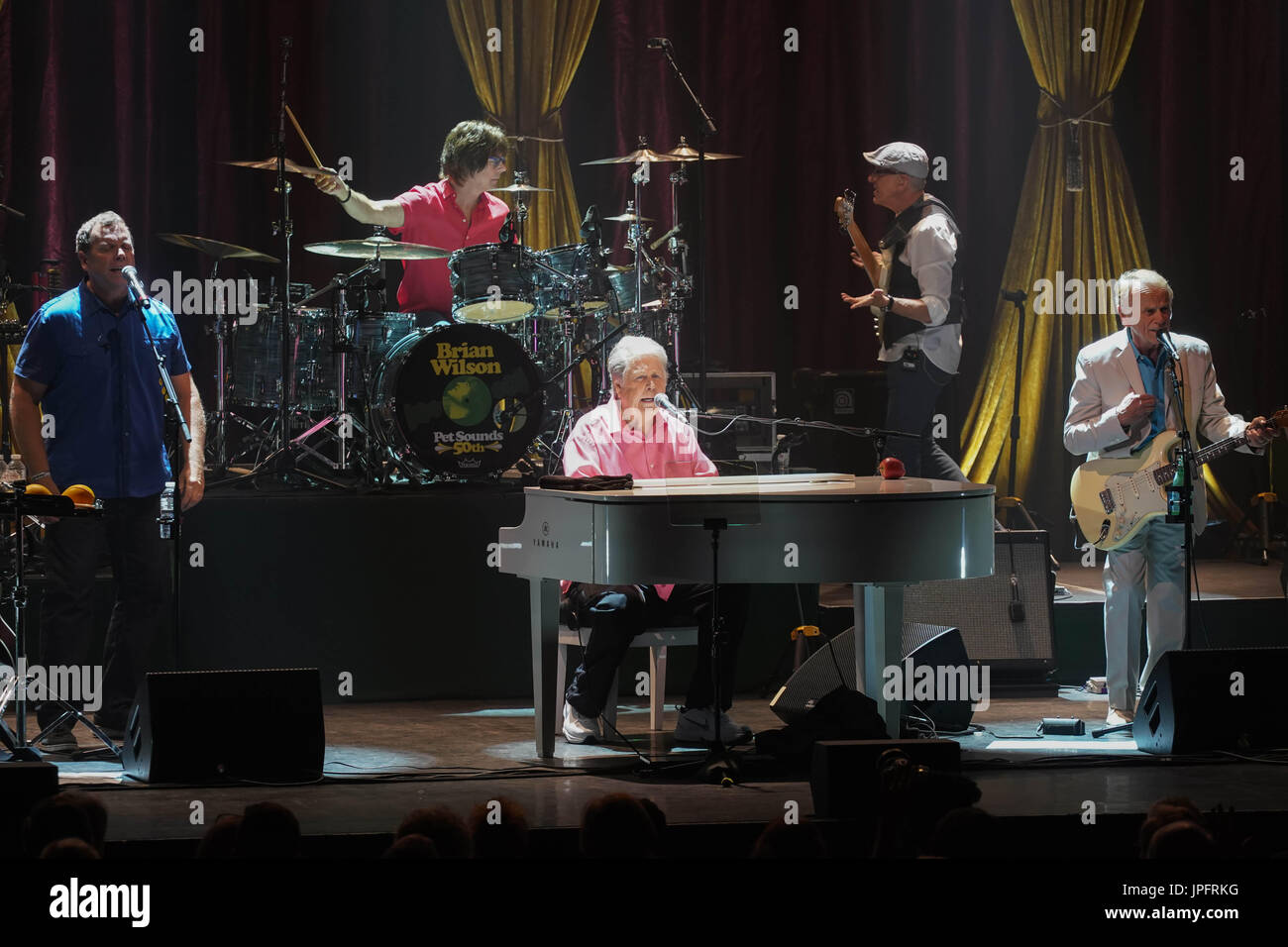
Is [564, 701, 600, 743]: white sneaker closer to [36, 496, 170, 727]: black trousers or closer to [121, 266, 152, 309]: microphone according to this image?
[36, 496, 170, 727]: black trousers

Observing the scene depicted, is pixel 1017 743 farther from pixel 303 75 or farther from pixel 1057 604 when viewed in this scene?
pixel 303 75

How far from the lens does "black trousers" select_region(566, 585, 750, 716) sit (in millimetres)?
5551

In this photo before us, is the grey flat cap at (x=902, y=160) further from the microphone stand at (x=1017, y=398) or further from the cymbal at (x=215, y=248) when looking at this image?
the cymbal at (x=215, y=248)

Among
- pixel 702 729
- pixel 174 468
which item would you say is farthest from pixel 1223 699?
pixel 174 468

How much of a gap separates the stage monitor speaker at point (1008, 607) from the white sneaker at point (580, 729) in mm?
1572

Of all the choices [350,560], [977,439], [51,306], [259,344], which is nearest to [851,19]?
[977,439]

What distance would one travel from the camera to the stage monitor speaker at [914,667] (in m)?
5.47

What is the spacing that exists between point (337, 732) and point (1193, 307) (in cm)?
569

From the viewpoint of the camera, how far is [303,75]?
868cm

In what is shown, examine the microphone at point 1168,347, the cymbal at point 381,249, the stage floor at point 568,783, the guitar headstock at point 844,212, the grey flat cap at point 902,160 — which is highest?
the grey flat cap at point 902,160

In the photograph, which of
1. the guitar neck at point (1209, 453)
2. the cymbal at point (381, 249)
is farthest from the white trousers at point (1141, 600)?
the cymbal at point (381, 249)

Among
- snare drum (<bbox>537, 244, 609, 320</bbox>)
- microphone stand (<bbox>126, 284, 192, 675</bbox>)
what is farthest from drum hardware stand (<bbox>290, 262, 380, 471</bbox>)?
microphone stand (<bbox>126, 284, 192, 675</bbox>)

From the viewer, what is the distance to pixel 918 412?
6.96 meters

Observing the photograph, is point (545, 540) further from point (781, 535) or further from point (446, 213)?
point (446, 213)
